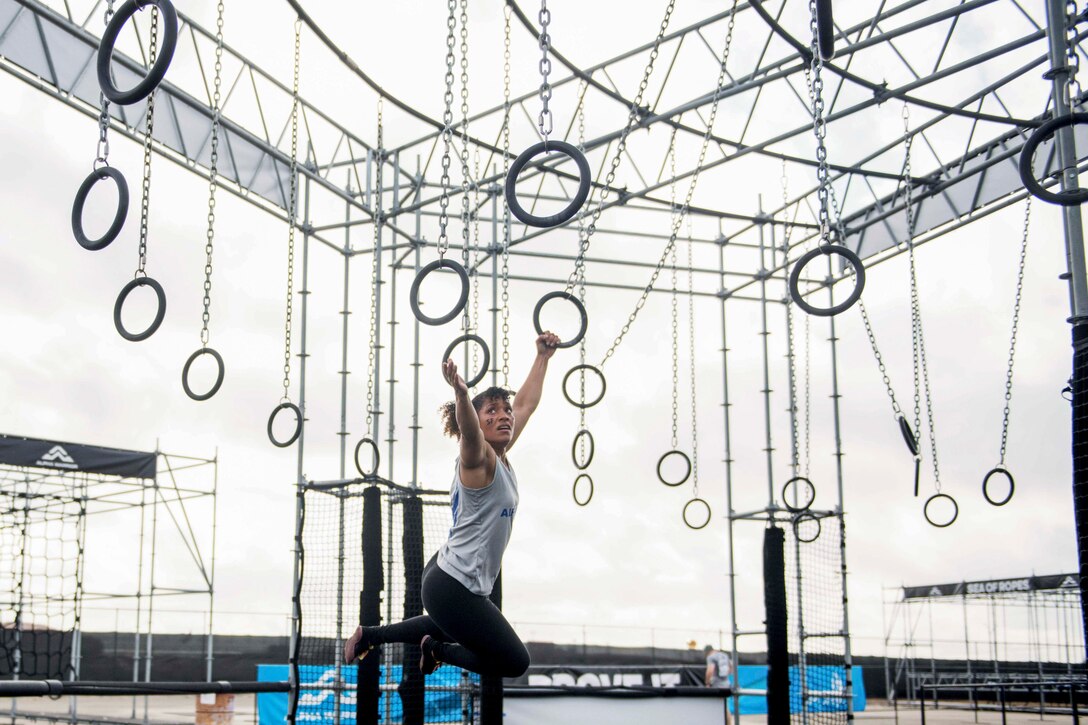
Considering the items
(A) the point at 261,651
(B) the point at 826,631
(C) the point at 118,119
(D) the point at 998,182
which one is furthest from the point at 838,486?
(A) the point at 261,651

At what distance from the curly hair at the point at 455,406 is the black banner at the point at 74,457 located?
772 cm

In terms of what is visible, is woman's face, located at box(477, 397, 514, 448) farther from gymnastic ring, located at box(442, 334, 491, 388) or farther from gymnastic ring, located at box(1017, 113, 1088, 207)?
gymnastic ring, located at box(1017, 113, 1088, 207)

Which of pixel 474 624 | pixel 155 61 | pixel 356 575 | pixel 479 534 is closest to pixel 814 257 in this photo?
pixel 479 534

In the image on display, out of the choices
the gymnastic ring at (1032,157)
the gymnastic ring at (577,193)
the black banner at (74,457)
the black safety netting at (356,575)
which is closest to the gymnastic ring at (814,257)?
the gymnastic ring at (1032,157)

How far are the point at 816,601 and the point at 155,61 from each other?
869cm

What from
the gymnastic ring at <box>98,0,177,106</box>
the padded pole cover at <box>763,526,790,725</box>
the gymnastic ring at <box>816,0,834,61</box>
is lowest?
the padded pole cover at <box>763,526,790,725</box>

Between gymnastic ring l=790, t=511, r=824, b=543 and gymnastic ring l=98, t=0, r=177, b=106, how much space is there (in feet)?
26.7

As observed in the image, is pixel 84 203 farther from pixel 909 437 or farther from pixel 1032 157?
pixel 909 437

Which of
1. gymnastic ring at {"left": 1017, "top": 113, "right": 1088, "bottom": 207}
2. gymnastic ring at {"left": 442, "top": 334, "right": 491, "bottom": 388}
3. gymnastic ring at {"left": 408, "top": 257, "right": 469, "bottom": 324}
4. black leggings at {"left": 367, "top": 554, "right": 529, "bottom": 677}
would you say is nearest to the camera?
black leggings at {"left": 367, "top": 554, "right": 529, "bottom": 677}

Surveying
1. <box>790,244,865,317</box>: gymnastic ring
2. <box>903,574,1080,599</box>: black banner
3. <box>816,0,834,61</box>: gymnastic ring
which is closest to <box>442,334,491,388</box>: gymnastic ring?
<box>790,244,865,317</box>: gymnastic ring

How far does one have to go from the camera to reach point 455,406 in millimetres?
5145

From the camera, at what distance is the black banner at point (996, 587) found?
17.4m

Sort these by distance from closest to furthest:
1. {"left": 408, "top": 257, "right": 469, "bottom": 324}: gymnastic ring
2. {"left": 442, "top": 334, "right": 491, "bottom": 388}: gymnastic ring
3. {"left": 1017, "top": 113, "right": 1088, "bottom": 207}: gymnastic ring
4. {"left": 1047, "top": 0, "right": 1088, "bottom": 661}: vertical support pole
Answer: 1. {"left": 1017, "top": 113, "right": 1088, "bottom": 207}: gymnastic ring
2. {"left": 1047, "top": 0, "right": 1088, "bottom": 661}: vertical support pole
3. {"left": 408, "top": 257, "right": 469, "bottom": 324}: gymnastic ring
4. {"left": 442, "top": 334, "right": 491, "bottom": 388}: gymnastic ring

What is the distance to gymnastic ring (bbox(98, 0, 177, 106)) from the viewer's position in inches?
187
